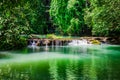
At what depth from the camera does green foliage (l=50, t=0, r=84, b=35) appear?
4534 centimetres

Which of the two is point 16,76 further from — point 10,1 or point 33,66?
point 10,1

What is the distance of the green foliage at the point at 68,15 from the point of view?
45344 millimetres

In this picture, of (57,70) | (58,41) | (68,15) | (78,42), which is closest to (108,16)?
(78,42)

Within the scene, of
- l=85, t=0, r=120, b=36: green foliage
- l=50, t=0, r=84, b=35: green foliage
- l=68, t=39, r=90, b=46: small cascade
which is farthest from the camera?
l=50, t=0, r=84, b=35: green foliage

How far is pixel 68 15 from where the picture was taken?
47.1m

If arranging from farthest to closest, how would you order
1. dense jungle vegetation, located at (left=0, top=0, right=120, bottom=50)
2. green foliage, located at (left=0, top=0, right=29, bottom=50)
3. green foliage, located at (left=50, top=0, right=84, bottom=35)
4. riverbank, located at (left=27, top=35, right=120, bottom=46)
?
green foliage, located at (left=50, top=0, right=84, bottom=35), riverbank, located at (left=27, top=35, right=120, bottom=46), dense jungle vegetation, located at (left=0, top=0, right=120, bottom=50), green foliage, located at (left=0, top=0, right=29, bottom=50)

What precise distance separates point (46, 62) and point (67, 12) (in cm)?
2690

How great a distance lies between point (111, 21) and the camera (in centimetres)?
2748

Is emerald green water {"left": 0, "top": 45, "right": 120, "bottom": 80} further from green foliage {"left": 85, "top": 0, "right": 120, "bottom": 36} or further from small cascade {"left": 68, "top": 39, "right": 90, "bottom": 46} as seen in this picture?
small cascade {"left": 68, "top": 39, "right": 90, "bottom": 46}

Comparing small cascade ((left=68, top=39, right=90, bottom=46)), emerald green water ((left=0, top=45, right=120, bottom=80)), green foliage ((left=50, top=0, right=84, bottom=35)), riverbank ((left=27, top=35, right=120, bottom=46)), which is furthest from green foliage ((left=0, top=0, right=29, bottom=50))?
green foliage ((left=50, top=0, right=84, bottom=35))

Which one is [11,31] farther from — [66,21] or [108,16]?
[66,21]

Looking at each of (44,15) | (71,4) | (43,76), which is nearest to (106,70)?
(43,76)

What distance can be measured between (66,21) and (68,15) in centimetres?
105

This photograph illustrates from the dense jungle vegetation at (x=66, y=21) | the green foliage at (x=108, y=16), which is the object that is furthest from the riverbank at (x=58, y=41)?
the green foliage at (x=108, y=16)
